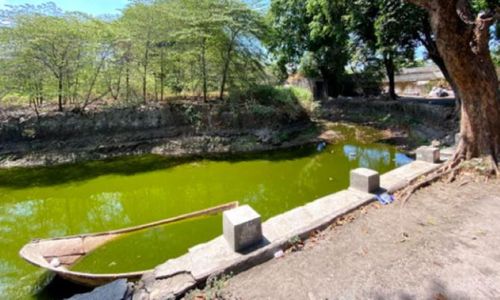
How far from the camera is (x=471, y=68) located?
437 cm

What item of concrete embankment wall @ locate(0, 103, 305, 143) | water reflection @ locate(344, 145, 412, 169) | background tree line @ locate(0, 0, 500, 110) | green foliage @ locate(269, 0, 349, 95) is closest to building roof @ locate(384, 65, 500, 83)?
green foliage @ locate(269, 0, 349, 95)

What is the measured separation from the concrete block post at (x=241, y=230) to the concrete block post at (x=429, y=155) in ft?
12.3

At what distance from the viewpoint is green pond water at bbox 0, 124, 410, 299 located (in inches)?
149

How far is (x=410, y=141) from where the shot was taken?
955 cm

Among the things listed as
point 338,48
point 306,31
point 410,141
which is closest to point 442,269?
point 410,141

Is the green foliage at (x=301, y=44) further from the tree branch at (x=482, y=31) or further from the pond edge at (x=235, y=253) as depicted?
the pond edge at (x=235, y=253)

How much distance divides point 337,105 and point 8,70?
14.4 meters

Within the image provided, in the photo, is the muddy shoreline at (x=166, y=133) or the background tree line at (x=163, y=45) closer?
the background tree line at (x=163, y=45)

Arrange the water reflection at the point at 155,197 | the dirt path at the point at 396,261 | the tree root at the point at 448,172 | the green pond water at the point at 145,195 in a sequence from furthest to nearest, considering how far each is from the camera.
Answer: the water reflection at the point at 155,197, the tree root at the point at 448,172, the green pond water at the point at 145,195, the dirt path at the point at 396,261

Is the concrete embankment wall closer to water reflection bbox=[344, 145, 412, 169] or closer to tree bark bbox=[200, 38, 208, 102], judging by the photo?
tree bark bbox=[200, 38, 208, 102]

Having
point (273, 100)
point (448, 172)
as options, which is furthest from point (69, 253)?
point (273, 100)

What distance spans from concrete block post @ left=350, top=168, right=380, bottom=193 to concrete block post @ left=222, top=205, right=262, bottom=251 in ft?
5.88

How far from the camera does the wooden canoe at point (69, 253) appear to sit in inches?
110

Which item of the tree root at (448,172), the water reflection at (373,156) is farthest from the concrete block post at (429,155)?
the water reflection at (373,156)
